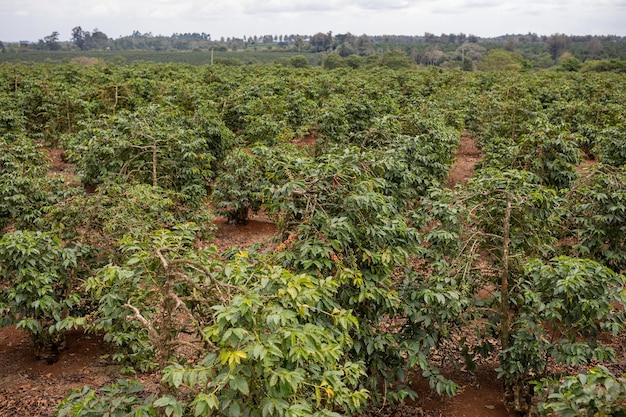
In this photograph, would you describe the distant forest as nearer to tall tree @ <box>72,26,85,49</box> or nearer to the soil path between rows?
tall tree @ <box>72,26,85,49</box>

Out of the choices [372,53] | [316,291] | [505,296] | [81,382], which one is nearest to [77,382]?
[81,382]

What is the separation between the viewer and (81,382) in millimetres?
6453

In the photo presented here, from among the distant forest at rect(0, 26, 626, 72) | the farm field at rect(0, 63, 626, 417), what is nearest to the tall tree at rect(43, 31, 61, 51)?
the distant forest at rect(0, 26, 626, 72)

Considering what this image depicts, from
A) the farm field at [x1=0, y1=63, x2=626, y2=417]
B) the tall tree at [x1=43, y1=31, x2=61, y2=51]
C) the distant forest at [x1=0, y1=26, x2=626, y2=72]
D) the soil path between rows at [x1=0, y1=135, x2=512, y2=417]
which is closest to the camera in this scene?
the farm field at [x1=0, y1=63, x2=626, y2=417]

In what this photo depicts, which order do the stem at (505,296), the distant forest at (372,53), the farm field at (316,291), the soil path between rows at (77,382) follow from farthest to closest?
the distant forest at (372,53) → the soil path between rows at (77,382) → the stem at (505,296) → the farm field at (316,291)

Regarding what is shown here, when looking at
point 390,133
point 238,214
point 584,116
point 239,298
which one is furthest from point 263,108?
point 239,298

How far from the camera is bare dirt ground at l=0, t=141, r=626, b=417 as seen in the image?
19.8 feet

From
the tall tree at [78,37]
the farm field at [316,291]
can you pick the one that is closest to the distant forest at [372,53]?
the tall tree at [78,37]

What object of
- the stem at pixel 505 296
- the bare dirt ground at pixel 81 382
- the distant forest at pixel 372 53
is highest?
the distant forest at pixel 372 53

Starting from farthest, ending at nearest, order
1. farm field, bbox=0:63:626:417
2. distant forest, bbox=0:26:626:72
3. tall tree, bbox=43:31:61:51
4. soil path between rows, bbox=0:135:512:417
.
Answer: tall tree, bbox=43:31:61:51, distant forest, bbox=0:26:626:72, soil path between rows, bbox=0:135:512:417, farm field, bbox=0:63:626:417

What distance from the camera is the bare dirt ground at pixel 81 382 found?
19.8 feet

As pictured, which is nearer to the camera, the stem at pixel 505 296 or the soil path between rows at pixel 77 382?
the stem at pixel 505 296

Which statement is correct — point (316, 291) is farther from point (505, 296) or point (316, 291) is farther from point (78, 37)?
point (78, 37)

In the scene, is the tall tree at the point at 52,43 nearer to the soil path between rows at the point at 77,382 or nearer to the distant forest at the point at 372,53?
the distant forest at the point at 372,53
